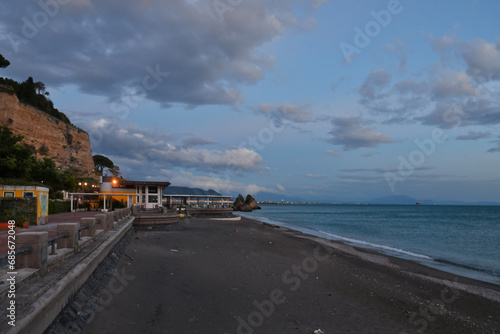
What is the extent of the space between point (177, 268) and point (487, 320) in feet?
34.4

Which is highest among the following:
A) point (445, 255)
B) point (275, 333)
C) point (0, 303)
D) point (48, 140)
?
point (48, 140)

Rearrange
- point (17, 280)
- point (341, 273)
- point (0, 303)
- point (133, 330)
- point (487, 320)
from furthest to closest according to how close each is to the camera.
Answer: point (341, 273)
point (487, 320)
point (133, 330)
point (17, 280)
point (0, 303)

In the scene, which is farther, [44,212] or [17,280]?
[44,212]

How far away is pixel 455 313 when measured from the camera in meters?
10.1

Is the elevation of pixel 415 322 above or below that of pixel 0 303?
below

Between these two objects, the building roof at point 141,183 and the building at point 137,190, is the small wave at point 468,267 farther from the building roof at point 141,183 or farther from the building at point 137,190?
Answer: the building roof at point 141,183

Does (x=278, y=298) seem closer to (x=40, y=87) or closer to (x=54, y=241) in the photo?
(x=54, y=241)

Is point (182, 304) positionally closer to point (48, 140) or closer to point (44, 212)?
point (44, 212)

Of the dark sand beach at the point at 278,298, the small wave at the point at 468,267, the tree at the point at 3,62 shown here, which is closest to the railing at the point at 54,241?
the dark sand beach at the point at 278,298

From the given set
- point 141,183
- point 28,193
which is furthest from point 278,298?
point 141,183

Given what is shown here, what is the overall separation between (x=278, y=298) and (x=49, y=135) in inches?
2459

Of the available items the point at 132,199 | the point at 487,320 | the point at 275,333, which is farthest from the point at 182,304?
the point at 132,199

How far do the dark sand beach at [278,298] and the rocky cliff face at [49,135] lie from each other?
46850 mm

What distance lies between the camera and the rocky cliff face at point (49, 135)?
50.0 meters
